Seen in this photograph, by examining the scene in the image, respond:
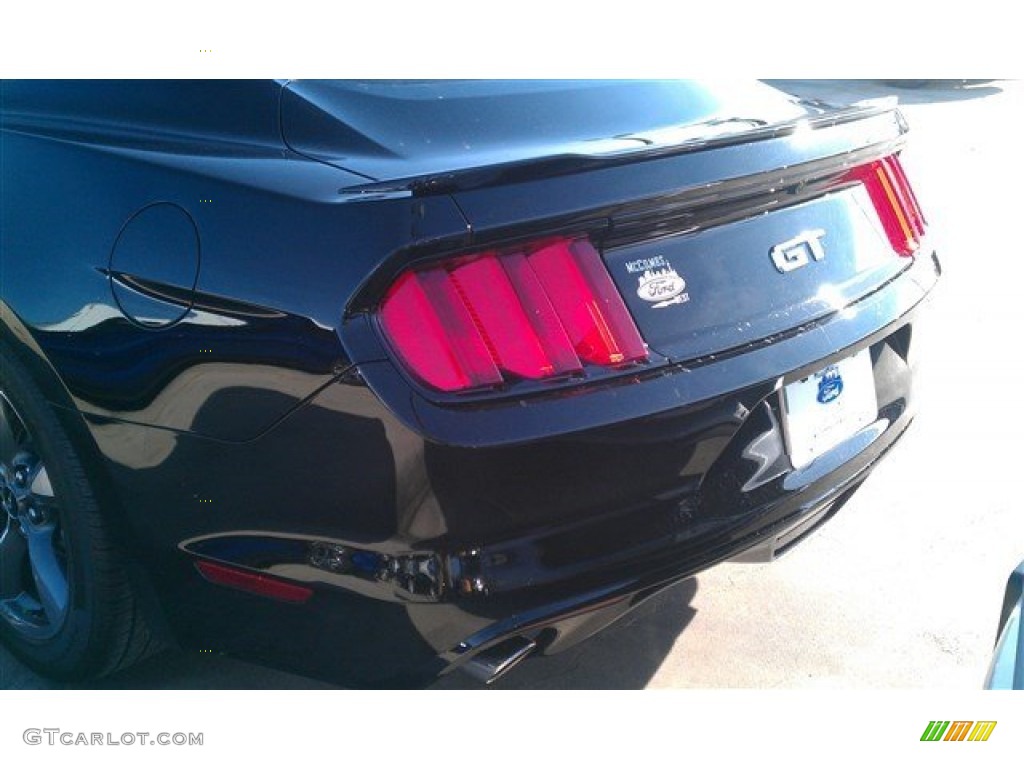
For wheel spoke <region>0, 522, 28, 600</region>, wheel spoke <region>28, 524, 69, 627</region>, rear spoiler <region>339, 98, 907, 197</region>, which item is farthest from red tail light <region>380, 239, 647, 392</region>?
wheel spoke <region>0, 522, 28, 600</region>

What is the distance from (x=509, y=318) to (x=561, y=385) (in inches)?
6.0

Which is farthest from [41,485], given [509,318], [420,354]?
[509,318]

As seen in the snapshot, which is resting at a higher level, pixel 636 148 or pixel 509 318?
pixel 636 148

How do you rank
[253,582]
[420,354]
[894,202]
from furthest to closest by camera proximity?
[894,202] < [253,582] < [420,354]

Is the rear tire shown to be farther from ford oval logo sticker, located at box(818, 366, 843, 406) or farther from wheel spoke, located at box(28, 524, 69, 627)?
ford oval logo sticker, located at box(818, 366, 843, 406)


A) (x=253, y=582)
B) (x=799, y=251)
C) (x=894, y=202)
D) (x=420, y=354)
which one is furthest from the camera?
(x=894, y=202)

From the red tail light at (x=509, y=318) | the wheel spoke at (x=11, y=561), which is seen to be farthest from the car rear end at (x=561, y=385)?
the wheel spoke at (x=11, y=561)

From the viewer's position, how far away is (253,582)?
7.02ft

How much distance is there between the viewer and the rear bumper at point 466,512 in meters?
1.92

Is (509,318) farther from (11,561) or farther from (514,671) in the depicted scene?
(11,561)

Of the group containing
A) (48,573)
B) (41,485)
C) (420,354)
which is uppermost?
(420,354)

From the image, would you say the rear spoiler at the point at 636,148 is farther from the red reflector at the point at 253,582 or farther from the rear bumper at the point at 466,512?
the red reflector at the point at 253,582

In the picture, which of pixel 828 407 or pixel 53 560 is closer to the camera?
pixel 828 407
